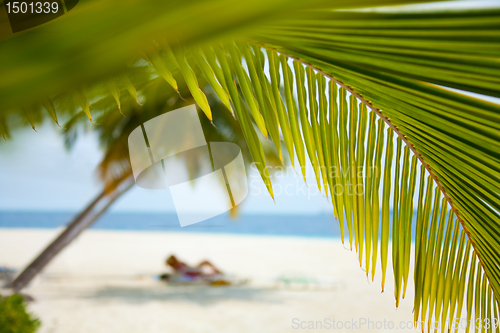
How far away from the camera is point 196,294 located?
5.50 m

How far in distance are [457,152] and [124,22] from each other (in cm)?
21

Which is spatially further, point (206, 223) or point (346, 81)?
point (206, 223)

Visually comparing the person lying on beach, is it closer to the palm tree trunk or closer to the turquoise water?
the palm tree trunk

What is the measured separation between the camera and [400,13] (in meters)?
0.12

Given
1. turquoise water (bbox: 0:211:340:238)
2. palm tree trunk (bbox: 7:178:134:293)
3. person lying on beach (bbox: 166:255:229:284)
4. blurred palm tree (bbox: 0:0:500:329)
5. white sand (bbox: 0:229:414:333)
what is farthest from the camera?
turquoise water (bbox: 0:211:340:238)

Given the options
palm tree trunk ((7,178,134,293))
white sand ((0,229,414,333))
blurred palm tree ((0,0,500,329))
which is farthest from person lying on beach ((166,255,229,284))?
blurred palm tree ((0,0,500,329))

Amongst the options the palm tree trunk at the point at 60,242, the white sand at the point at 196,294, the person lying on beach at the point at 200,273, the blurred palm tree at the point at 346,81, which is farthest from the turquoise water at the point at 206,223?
the blurred palm tree at the point at 346,81

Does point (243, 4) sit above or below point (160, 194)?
above

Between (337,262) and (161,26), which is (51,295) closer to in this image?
(337,262)

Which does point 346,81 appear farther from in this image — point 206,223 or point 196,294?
point 206,223

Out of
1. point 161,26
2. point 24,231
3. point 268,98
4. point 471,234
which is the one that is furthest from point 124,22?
point 24,231

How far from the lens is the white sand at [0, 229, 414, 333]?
4512 mm

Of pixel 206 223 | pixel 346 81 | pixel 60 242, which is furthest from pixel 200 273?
pixel 346 81

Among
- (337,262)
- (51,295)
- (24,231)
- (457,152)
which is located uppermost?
(457,152)
